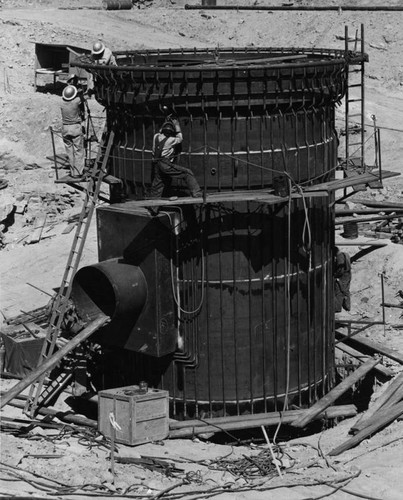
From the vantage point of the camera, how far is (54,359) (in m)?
22.0

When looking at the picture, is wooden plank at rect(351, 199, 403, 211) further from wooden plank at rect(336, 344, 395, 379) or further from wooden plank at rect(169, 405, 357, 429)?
wooden plank at rect(169, 405, 357, 429)

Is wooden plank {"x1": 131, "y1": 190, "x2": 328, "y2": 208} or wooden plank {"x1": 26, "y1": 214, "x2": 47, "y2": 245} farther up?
wooden plank {"x1": 131, "y1": 190, "x2": 328, "y2": 208}

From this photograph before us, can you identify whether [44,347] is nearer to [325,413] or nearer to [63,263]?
[325,413]

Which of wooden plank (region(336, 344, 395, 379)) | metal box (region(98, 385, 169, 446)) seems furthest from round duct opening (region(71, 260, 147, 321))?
wooden plank (region(336, 344, 395, 379))

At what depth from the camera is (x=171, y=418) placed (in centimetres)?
2356

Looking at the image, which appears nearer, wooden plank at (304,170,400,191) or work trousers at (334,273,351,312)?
wooden plank at (304,170,400,191)

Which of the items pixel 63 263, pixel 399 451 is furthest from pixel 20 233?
pixel 399 451

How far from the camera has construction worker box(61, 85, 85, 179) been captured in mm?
25156

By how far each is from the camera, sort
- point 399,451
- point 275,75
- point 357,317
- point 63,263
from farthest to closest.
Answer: point 63,263 → point 357,317 → point 275,75 → point 399,451

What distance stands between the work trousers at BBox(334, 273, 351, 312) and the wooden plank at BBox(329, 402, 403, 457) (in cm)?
489

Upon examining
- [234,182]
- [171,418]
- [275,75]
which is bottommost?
[171,418]

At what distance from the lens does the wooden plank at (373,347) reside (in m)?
25.8

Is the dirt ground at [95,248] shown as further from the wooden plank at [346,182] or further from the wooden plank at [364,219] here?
the wooden plank at [346,182]

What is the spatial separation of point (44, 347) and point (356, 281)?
9.11 m
